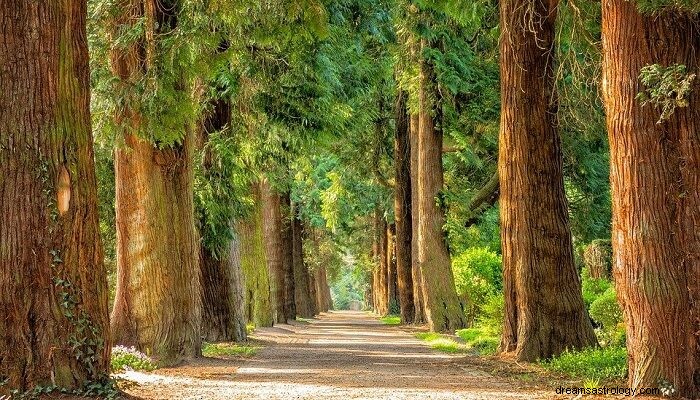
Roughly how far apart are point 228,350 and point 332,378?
6.20 m

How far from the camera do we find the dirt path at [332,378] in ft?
34.5

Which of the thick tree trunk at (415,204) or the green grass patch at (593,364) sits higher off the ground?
the thick tree trunk at (415,204)

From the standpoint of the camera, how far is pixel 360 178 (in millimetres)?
34719

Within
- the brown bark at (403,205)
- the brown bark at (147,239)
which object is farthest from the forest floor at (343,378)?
the brown bark at (403,205)

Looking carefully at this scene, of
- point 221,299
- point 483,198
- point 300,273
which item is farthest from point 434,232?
point 300,273

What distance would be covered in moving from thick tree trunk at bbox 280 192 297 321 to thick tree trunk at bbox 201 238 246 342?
→ 1292cm

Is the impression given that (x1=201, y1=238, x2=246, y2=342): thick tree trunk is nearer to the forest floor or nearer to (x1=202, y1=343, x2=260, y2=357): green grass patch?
(x1=202, y1=343, x2=260, y2=357): green grass patch

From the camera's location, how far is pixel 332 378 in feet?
41.8

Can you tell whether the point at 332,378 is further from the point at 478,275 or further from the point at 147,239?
the point at 478,275

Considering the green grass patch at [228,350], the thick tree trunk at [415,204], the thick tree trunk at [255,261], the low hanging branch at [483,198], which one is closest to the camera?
the green grass patch at [228,350]

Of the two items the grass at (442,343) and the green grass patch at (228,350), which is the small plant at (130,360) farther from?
the grass at (442,343)

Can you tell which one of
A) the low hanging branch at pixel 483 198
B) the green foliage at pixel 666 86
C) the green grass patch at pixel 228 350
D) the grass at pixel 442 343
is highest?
the low hanging branch at pixel 483 198

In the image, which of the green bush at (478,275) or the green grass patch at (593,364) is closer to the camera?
the green grass patch at (593,364)

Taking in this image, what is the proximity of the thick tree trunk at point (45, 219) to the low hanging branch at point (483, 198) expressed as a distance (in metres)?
17.8
